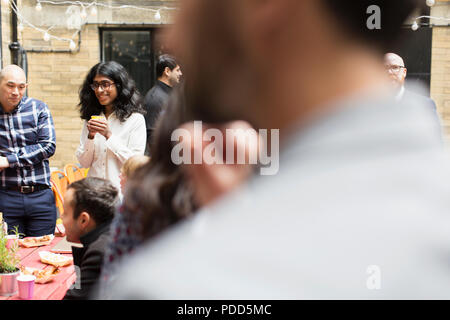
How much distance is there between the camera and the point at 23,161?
1984 mm

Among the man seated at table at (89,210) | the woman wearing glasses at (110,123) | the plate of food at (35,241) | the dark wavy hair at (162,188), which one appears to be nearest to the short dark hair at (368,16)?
the dark wavy hair at (162,188)

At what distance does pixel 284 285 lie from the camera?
9.8 inches

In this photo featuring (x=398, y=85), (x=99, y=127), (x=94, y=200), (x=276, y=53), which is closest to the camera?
(x=276, y=53)

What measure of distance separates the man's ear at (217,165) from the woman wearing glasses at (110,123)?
1480 mm

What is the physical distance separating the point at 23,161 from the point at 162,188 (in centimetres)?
183

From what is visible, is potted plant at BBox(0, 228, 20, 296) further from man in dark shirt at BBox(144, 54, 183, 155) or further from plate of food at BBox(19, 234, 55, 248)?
man in dark shirt at BBox(144, 54, 183, 155)

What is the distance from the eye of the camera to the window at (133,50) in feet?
16.6

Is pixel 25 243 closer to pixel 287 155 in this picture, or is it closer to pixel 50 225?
pixel 50 225

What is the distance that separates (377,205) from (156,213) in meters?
0.16

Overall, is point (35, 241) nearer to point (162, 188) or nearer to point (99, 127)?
point (99, 127)

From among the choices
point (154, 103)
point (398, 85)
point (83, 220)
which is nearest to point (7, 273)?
point (83, 220)

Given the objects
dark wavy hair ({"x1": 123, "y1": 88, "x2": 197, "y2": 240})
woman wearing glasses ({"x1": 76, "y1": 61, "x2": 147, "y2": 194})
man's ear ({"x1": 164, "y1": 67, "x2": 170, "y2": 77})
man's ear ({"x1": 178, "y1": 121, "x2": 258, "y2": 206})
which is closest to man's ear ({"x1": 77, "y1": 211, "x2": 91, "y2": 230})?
woman wearing glasses ({"x1": 76, "y1": 61, "x2": 147, "y2": 194})

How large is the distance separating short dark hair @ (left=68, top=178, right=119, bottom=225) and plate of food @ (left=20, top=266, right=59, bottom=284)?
0.21 meters

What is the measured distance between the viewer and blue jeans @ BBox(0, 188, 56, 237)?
1952mm
